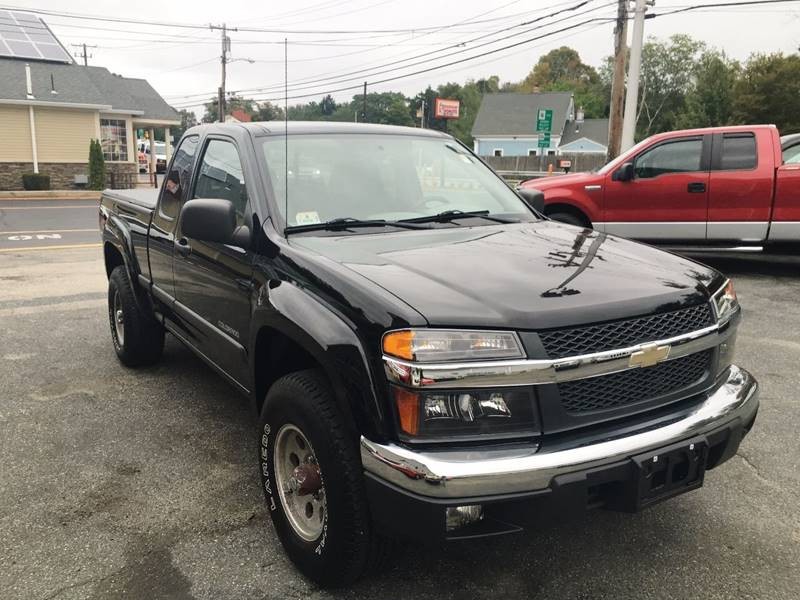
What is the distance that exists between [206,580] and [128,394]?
2.38 metres

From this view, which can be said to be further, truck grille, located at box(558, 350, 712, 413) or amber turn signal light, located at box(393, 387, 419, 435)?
truck grille, located at box(558, 350, 712, 413)

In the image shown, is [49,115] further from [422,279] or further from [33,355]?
[422,279]

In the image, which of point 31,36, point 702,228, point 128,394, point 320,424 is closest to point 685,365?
point 320,424

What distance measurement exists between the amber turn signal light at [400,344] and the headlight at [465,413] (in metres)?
0.11

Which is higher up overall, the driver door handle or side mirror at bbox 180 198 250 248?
side mirror at bbox 180 198 250 248

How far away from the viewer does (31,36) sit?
2988 cm

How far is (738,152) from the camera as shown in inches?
325

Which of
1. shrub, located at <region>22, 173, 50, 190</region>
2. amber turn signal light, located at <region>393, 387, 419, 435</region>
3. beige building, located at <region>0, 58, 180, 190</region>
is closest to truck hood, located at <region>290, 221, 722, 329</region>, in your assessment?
amber turn signal light, located at <region>393, 387, 419, 435</region>

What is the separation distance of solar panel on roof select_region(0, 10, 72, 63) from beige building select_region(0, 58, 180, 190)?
0.32 metres

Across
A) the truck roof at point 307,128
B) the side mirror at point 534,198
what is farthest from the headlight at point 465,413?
the side mirror at point 534,198

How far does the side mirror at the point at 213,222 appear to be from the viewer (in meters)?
3.02

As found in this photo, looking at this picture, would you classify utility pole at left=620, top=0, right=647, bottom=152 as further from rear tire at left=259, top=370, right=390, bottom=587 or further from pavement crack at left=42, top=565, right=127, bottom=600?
pavement crack at left=42, top=565, right=127, bottom=600

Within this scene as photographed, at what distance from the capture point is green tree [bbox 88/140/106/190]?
86.7 ft

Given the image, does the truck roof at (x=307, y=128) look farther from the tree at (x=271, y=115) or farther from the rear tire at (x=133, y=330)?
the rear tire at (x=133, y=330)
